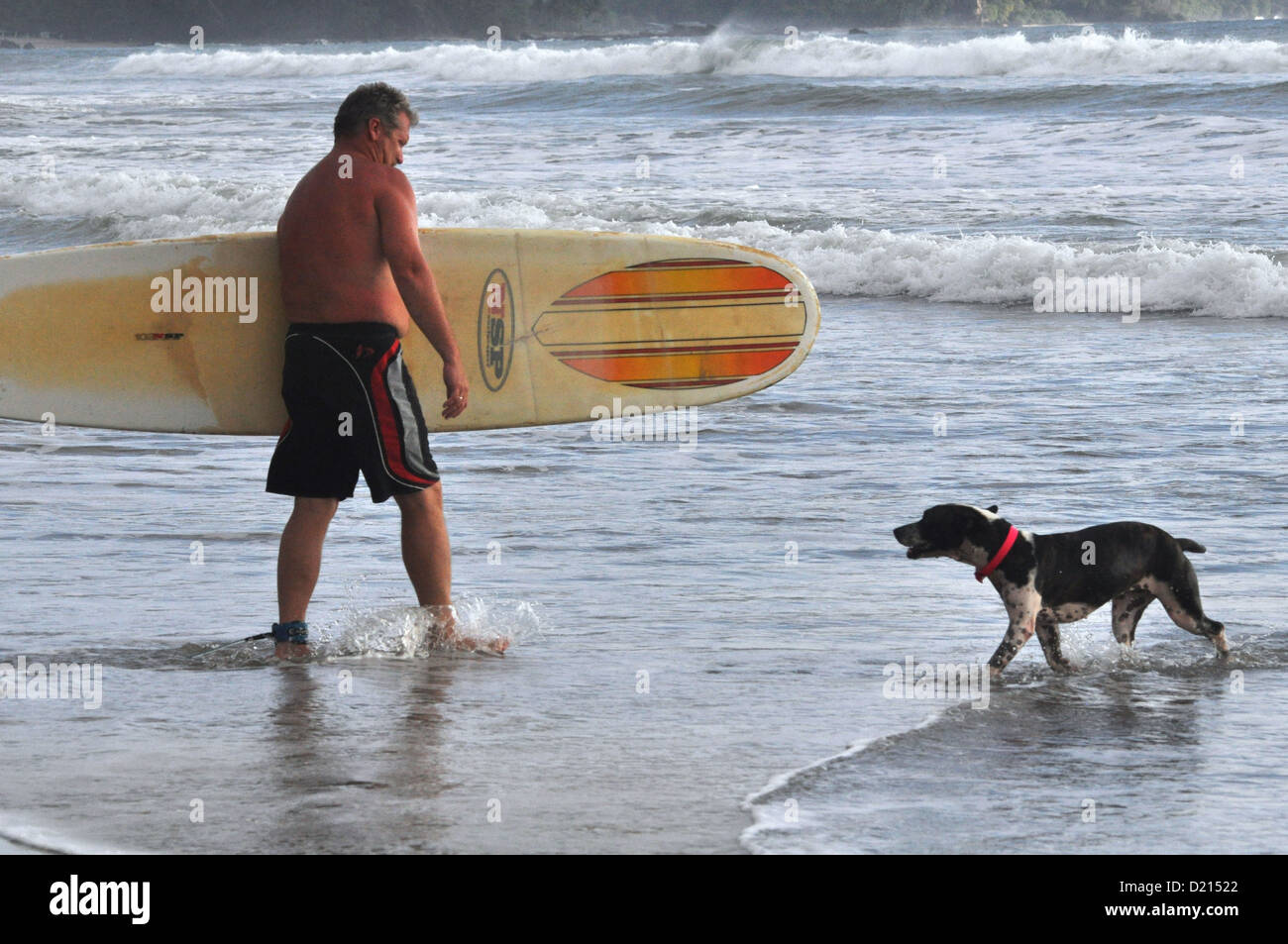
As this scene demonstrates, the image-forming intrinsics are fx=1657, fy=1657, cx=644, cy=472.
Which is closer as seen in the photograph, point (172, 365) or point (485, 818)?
point (485, 818)

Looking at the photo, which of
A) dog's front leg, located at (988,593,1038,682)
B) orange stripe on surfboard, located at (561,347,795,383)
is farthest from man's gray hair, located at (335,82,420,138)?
dog's front leg, located at (988,593,1038,682)

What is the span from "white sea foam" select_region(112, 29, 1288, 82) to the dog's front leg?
26.0 meters

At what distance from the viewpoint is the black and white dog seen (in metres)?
3.85

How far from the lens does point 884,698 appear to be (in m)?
3.61

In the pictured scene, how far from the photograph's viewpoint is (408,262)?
390 centimetres

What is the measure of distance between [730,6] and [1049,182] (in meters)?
72.7

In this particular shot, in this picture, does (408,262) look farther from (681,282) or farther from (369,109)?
(681,282)

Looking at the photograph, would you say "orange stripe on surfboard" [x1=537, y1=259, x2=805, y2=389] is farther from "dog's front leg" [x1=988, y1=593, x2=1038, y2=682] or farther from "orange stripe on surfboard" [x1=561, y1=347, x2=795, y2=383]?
"dog's front leg" [x1=988, y1=593, x2=1038, y2=682]

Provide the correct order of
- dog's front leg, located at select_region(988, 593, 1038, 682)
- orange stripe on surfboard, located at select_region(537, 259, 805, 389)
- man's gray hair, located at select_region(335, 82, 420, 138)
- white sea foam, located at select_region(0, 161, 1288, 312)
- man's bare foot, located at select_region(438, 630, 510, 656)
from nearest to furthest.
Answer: dog's front leg, located at select_region(988, 593, 1038, 682) < man's gray hair, located at select_region(335, 82, 420, 138) < man's bare foot, located at select_region(438, 630, 510, 656) < orange stripe on surfboard, located at select_region(537, 259, 805, 389) < white sea foam, located at select_region(0, 161, 1288, 312)

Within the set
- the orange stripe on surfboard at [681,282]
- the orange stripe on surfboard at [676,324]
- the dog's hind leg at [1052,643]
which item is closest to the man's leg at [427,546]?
the orange stripe on surfboard at [676,324]

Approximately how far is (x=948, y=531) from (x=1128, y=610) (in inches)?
20.3

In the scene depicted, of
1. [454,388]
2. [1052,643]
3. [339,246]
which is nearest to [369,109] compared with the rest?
[339,246]

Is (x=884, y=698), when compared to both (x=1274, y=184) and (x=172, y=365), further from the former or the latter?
(x=1274, y=184)
